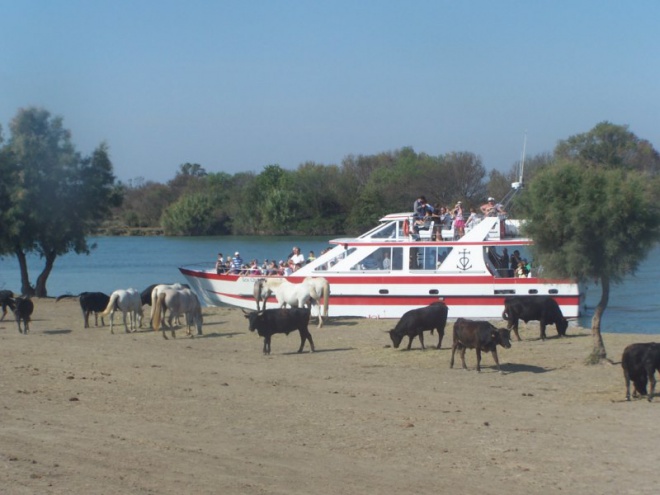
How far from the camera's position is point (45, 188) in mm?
34531

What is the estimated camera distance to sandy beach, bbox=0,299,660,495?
9.26 meters

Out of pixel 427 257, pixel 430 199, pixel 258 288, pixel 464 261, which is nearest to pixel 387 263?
pixel 427 257

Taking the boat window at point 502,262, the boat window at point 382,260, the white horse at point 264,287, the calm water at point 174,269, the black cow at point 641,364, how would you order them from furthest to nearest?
the calm water at point 174,269 → the boat window at point 382,260 → the boat window at point 502,262 → the white horse at point 264,287 → the black cow at point 641,364

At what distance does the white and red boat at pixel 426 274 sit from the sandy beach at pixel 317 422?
6700 millimetres

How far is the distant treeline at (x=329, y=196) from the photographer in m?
84.2

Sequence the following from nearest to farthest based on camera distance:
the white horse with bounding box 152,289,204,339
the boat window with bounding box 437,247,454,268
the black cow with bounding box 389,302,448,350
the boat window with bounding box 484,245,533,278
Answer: the black cow with bounding box 389,302,448,350 → the white horse with bounding box 152,289,204,339 → the boat window with bounding box 484,245,533,278 → the boat window with bounding box 437,247,454,268

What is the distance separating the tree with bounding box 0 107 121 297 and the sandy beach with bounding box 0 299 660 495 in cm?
1426

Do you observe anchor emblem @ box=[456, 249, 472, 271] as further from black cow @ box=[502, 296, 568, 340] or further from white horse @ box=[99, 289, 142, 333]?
white horse @ box=[99, 289, 142, 333]

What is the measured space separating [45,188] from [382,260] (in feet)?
44.8

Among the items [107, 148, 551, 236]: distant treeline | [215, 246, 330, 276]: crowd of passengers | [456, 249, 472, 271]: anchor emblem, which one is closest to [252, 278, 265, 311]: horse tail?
[215, 246, 330, 276]: crowd of passengers

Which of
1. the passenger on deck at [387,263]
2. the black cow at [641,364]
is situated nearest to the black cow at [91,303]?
the passenger on deck at [387,263]

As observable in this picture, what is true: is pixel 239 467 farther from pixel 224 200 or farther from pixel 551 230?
pixel 224 200

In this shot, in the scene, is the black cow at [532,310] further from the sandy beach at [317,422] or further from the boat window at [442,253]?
the boat window at [442,253]

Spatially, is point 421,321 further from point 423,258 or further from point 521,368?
point 423,258
